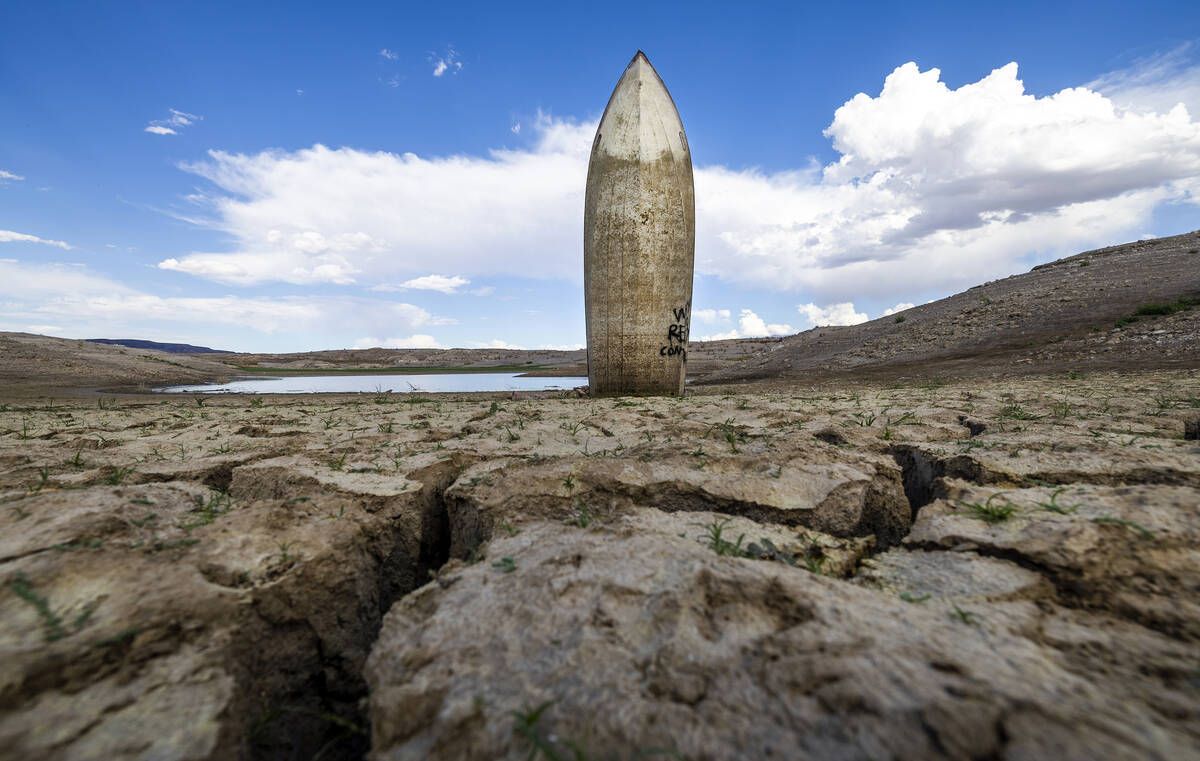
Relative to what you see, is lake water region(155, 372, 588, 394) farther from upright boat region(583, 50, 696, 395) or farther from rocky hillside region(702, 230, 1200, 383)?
rocky hillside region(702, 230, 1200, 383)

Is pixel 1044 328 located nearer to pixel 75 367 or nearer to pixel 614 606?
pixel 614 606

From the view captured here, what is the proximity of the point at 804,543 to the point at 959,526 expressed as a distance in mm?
357

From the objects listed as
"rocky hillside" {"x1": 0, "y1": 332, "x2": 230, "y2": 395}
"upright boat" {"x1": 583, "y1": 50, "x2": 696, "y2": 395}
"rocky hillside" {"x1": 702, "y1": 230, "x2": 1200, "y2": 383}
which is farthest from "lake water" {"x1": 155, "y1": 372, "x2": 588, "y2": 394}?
"rocky hillside" {"x1": 702, "y1": 230, "x2": 1200, "y2": 383}

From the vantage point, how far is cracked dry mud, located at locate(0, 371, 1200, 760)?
27.3 inches

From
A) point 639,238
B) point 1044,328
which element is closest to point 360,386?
point 639,238

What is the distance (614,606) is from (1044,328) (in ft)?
42.5

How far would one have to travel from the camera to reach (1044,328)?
10.5 meters

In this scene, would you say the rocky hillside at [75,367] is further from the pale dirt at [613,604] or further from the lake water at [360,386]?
the pale dirt at [613,604]

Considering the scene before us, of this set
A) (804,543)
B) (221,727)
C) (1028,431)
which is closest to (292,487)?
(221,727)

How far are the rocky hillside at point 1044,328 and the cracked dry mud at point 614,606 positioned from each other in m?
7.98

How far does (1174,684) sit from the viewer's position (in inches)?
28.5

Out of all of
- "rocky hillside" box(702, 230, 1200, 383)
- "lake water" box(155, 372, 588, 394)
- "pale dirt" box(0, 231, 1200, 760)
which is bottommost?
"lake water" box(155, 372, 588, 394)

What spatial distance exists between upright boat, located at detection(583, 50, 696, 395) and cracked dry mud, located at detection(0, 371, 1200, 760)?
3631 millimetres

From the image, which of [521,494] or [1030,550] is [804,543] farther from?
[521,494]
